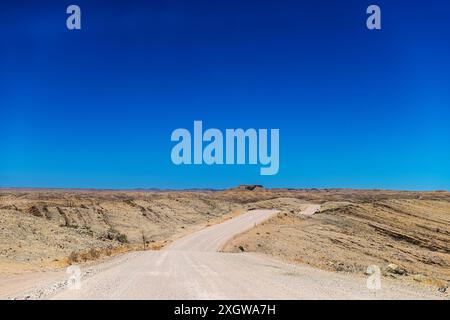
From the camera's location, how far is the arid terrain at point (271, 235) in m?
32.5

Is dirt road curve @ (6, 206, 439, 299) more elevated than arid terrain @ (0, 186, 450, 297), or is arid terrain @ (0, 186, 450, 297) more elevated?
dirt road curve @ (6, 206, 439, 299)

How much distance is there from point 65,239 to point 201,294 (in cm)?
3088

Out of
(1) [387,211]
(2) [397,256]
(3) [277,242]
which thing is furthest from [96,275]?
(1) [387,211]

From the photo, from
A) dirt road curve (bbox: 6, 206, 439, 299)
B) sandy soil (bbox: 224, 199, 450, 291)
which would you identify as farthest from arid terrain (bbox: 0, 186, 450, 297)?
dirt road curve (bbox: 6, 206, 439, 299)

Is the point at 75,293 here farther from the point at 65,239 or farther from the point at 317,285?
the point at 65,239

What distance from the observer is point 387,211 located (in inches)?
3137

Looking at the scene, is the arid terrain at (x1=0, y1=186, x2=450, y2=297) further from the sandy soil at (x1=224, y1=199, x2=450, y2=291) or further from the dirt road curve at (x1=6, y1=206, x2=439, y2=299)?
the dirt road curve at (x1=6, y1=206, x2=439, y2=299)

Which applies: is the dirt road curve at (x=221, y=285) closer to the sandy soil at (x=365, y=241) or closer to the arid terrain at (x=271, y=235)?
the arid terrain at (x=271, y=235)

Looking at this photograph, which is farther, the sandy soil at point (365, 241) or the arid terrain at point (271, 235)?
the sandy soil at point (365, 241)

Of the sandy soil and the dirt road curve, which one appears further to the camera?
the sandy soil

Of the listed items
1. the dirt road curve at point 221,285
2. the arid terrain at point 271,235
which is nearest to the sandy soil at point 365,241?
the arid terrain at point 271,235

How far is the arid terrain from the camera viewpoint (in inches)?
1278

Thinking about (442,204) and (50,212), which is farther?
(442,204)
